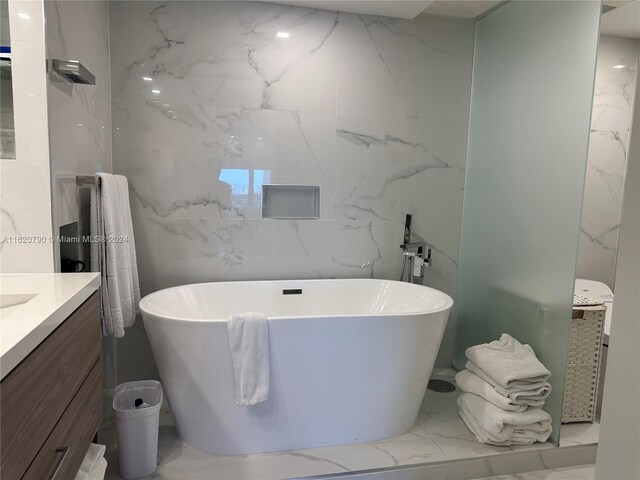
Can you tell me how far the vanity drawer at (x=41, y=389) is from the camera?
771 millimetres

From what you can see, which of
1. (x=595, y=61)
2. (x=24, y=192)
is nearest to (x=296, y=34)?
(x=595, y=61)

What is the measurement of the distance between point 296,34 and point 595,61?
1.60 metres

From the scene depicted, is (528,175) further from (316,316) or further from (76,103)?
(76,103)

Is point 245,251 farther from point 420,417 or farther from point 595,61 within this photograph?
point 595,61

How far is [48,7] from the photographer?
1533 mm

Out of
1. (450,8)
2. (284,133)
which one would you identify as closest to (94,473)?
(284,133)

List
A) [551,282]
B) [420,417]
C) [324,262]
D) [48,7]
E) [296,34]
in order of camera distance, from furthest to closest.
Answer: [324,262] → [296,34] → [420,417] → [551,282] → [48,7]

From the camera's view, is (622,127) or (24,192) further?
(622,127)

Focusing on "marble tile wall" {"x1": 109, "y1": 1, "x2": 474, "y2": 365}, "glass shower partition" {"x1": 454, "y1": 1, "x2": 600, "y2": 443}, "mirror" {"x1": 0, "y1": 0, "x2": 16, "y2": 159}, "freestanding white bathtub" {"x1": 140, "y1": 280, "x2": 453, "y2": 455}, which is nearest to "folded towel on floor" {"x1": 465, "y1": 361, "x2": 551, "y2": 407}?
"glass shower partition" {"x1": 454, "y1": 1, "x2": 600, "y2": 443}

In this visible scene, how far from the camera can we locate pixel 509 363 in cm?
215

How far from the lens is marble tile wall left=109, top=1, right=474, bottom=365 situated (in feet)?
8.14

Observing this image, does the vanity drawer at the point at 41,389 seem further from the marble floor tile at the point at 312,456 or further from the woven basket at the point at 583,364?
the woven basket at the point at 583,364

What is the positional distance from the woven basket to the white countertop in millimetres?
2180

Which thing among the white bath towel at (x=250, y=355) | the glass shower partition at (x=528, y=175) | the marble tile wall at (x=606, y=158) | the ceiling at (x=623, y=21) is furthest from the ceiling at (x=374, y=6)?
the white bath towel at (x=250, y=355)
